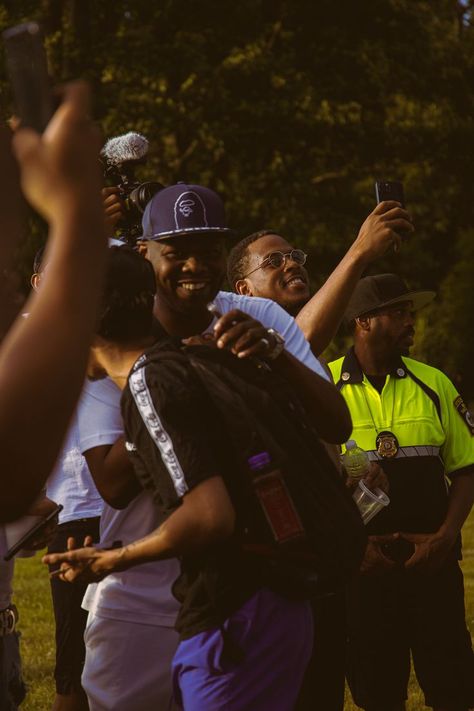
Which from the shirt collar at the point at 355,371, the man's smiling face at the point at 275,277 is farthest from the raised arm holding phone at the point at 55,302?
the shirt collar at the point at 355,371

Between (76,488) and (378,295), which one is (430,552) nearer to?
(378,295)

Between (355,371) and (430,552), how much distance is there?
1012 mm

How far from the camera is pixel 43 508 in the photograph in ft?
14.1

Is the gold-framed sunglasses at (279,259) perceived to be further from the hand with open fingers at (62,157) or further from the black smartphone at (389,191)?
the hand with open fingers at (62,157)

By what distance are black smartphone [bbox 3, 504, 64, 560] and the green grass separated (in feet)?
11.7

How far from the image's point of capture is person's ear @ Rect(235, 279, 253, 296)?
18.4ft

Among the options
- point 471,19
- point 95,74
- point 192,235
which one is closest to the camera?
A: point 192,235

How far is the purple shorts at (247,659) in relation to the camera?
3.20 meters

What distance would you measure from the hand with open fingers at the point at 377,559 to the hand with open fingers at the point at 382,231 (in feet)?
6.39

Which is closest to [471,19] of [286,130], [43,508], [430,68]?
[430,68]

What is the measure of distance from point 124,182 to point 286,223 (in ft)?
61.5

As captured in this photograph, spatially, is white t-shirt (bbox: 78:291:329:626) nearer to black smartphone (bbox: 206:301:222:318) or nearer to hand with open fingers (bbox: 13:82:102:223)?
black smartphone (bbox: 206:301:222:318)

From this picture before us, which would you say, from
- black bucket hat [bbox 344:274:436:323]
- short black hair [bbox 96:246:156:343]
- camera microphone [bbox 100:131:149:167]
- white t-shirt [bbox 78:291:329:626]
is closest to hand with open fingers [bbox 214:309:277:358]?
short black hair [bbox 96:246:156:343]

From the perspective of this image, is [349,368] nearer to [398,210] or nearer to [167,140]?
[398,210]
